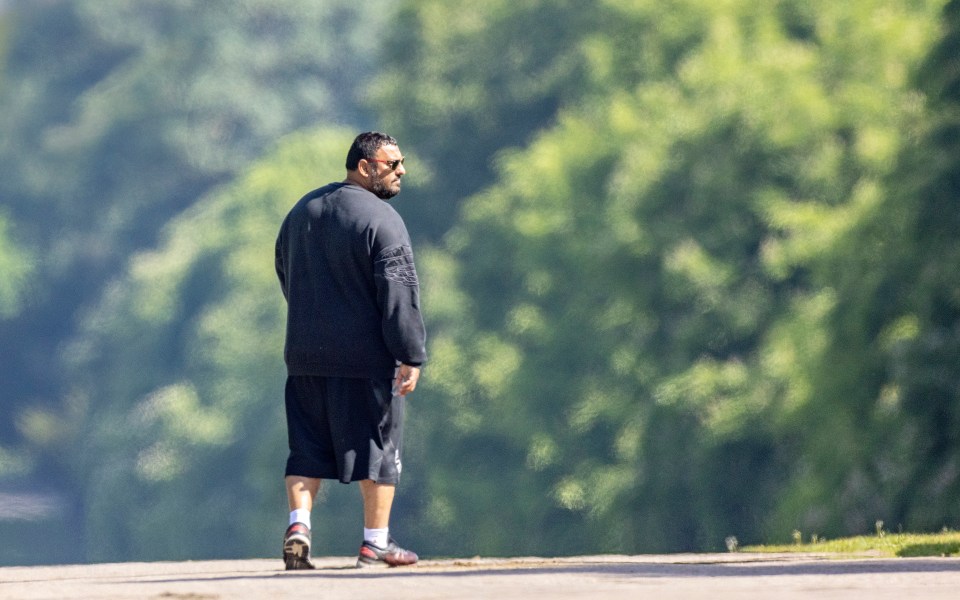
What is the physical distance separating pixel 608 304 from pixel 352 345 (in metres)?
26.0

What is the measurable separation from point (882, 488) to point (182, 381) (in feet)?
109

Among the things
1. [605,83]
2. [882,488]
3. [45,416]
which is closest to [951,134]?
[882,488]

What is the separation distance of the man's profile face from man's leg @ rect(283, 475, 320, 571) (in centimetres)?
99

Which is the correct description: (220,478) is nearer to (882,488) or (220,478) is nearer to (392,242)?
(882,488)

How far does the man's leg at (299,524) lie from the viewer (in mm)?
7898

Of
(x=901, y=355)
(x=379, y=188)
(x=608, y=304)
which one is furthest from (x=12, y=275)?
(x=379, y=188)

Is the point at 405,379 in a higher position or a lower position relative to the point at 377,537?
→ higher

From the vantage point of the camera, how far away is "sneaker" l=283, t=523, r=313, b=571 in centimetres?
789

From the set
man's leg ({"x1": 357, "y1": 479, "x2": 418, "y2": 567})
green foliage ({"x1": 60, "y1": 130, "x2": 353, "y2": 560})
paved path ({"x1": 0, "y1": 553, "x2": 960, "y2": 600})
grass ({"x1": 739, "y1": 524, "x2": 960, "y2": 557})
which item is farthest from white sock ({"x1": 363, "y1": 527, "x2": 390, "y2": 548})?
green foliage ({"x1": 60, "y1": 130, "x2": 353, "y2": 560})

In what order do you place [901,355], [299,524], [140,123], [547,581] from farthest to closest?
[140,123] → [901,355] → [299,524] → [547,581]

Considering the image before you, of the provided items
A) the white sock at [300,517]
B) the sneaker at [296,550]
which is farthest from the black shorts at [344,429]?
the sneaker at [296,550]

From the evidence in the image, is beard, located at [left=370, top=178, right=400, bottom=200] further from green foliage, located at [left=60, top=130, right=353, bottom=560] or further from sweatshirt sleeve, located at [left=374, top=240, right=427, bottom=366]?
green foliage, located at [left=60, top=130, right=353, bottom=560]

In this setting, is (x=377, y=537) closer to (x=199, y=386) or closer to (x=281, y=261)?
(x=281, y=261)

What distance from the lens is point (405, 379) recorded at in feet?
26.7
